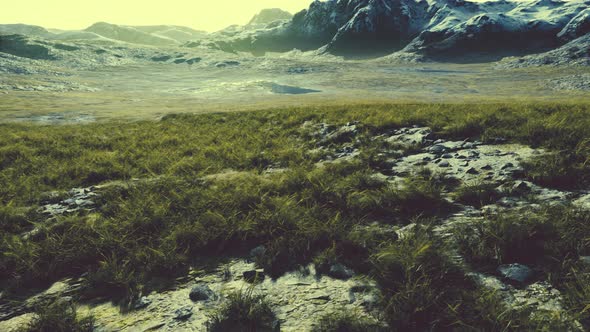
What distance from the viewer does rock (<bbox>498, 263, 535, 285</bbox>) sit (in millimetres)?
3584

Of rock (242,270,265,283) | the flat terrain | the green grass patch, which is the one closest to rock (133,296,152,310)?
the green grass patch

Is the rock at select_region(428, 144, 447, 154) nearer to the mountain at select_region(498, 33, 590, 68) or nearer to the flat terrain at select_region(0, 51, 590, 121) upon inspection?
the flat terrain at select_region(0, 51, 590, 121)

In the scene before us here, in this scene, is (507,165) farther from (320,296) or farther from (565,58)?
(565,58)

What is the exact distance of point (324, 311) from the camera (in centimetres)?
361

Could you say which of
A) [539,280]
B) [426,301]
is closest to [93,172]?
[426,301]

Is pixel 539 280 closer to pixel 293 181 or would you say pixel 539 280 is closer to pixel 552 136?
pixel 293 181

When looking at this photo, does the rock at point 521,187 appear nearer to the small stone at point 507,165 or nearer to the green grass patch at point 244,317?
the small stone at point 507,165

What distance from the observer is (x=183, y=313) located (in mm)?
3699

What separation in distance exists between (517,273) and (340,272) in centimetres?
216

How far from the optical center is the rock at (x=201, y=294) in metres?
3.92

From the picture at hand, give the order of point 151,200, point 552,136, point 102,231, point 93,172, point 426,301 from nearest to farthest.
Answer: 1. point 426,301
2. point 102,231
3. point 151,200
4. point 552,136
5. point 93,172

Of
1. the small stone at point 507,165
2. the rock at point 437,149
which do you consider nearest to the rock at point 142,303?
the small stone at point 507,165

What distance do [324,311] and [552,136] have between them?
8.01 metres

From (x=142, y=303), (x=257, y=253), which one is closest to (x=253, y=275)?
(x=257, y=253)
